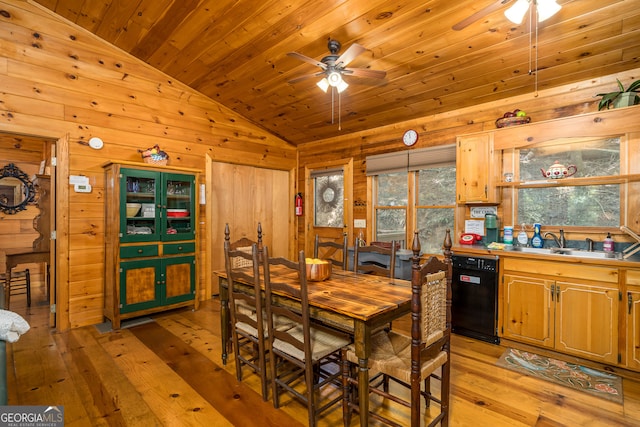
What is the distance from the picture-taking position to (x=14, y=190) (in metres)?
5.52

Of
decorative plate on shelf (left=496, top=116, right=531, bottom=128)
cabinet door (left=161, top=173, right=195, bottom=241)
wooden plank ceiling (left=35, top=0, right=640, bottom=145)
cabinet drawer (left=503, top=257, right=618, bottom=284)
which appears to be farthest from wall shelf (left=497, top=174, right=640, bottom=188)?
cabinet door (left=161, top=173, right=195, bottom=241)

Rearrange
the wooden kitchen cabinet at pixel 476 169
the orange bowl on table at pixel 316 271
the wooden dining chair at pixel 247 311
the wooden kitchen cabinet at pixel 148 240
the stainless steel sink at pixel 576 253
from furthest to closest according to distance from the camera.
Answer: the wooden kitchen cabinet at pixel 148 240, the wooden kitchen cabinet at pixel 476 169, the stainless steel sink at pixel 576 253, the orange bowl on table at pixel 316 271, the wooden dining chair at pixel 247 311

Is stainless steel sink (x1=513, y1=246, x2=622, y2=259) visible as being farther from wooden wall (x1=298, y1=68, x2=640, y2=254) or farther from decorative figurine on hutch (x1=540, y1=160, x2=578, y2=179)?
wooden wall (x1=298, y1=68, x2=640, y2=254)

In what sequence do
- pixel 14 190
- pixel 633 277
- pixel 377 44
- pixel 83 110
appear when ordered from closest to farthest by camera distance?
1. pixel 633 277
2. pixel 377 44
3. pixel 83 110
4. pixel 14 190

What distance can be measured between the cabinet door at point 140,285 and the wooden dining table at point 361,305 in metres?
1.89

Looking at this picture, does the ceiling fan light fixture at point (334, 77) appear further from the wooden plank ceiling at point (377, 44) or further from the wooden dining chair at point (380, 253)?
the wooden dining chair at point (380, 253)

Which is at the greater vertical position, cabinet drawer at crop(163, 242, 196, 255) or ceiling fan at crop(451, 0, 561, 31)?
ceiling fan at crop(451, 0, 561, 31)

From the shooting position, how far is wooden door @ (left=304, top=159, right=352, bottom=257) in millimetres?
5000

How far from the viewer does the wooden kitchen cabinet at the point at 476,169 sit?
11.1ft

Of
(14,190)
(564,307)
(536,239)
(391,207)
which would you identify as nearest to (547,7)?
(536,239)

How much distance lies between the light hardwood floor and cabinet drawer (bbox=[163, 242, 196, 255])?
3.49 ft

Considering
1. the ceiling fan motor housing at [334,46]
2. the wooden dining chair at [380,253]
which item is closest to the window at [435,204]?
the wooden dining chair at [380,253]

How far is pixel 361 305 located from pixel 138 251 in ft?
9.73

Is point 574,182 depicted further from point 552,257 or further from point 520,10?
point 520,10
